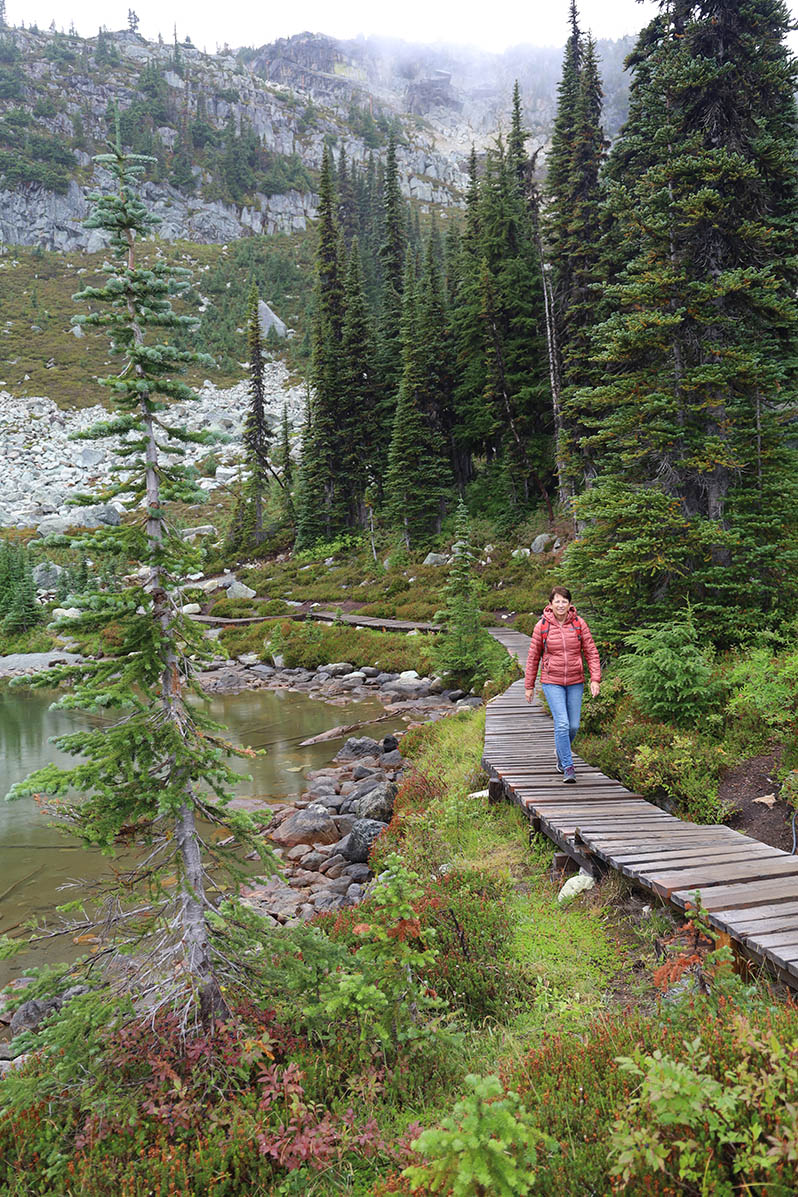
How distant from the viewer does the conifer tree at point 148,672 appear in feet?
13.0

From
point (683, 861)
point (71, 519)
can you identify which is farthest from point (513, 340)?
point (71, 519)

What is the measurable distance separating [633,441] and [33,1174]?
1154cm

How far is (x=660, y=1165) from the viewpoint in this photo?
2172 millimetres

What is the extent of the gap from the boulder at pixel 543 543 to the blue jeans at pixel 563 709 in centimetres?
2114

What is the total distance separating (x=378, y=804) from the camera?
10.9m

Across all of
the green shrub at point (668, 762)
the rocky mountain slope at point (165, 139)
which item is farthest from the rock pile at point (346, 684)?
the rocky mountain slope at point (165, 139)

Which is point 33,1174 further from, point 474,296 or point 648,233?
point 474,296

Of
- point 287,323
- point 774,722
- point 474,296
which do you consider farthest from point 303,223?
point 774,722

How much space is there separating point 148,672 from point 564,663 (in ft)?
16.8

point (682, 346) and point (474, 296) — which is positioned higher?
point (474, 296)

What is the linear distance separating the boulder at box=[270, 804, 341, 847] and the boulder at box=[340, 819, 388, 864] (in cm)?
103

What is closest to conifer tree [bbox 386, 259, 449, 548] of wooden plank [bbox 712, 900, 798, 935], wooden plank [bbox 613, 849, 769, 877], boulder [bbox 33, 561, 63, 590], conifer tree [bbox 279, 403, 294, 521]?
conifer tree [bbox 279, 403, 294, 521]

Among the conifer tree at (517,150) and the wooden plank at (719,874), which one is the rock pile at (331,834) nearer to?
the wooden plank at (719,874)

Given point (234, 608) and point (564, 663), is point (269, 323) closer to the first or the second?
point (234, 608)
